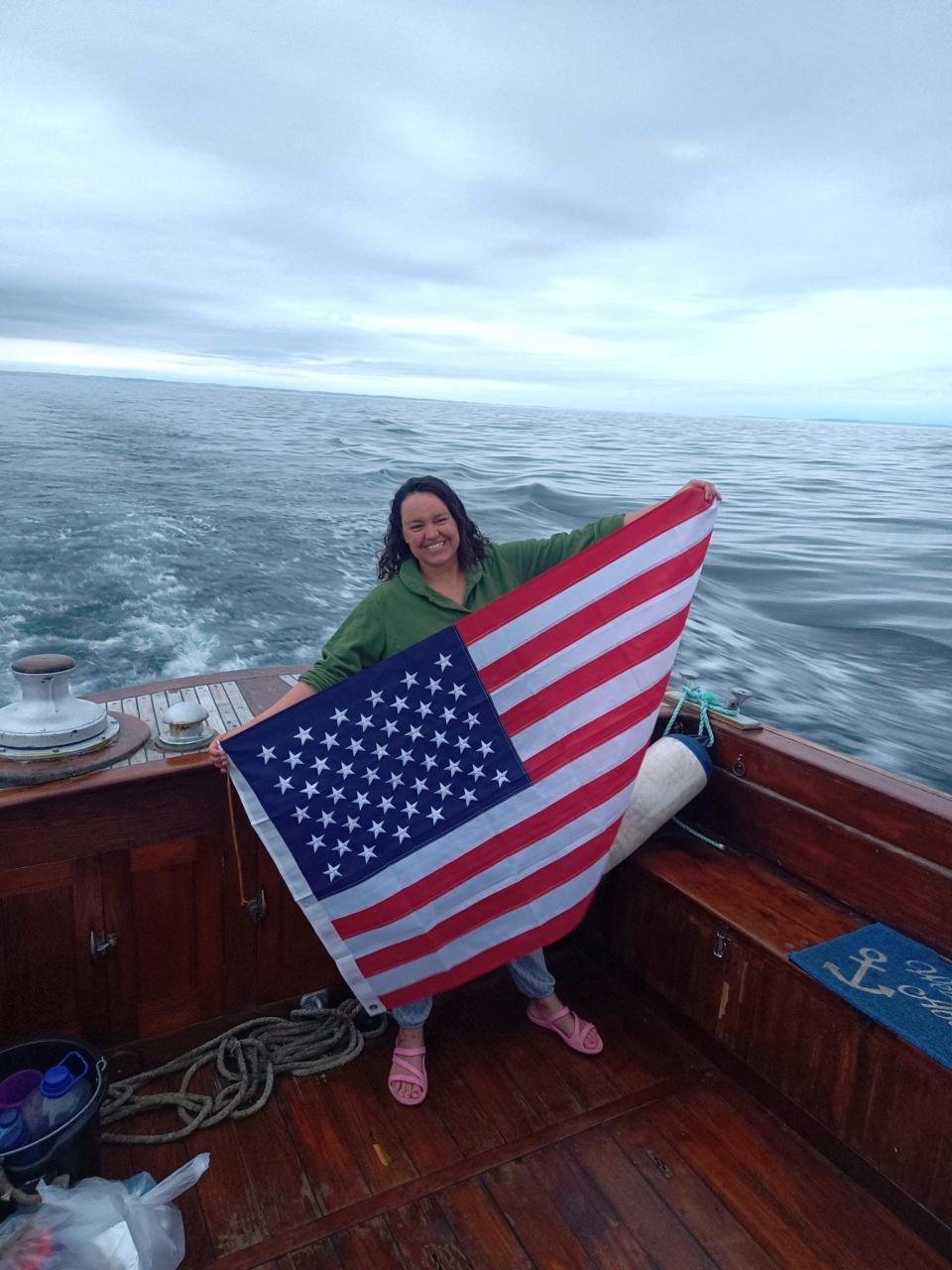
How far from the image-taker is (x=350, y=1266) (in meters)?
1.56

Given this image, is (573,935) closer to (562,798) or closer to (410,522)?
(562,798)

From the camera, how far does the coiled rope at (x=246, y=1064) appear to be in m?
1.91

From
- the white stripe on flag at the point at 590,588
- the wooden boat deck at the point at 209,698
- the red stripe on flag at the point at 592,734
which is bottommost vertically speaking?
the wooden boat deck at the point at 209,698

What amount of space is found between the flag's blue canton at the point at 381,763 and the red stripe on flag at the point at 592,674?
6 cm

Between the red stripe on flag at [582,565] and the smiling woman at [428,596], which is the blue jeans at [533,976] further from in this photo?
the red stripe on flag at [582,565]

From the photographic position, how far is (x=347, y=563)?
23.6ft

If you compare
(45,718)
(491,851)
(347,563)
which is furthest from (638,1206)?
(347,563)

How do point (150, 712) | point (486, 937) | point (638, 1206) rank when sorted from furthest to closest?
1. point (150, 712)
2. point (486, 937)
3. point (638, 1206)

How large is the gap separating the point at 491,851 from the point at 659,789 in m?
0.62

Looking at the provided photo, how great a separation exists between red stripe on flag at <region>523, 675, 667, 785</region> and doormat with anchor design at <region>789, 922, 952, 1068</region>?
0.62m

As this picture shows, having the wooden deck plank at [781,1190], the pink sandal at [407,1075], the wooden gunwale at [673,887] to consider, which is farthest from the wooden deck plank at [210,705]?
the wooden deck plank at [781,1190]

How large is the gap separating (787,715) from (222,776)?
11.3 ft

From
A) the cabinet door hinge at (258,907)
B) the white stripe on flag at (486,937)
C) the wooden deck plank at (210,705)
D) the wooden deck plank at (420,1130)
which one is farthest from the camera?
the wooden deck plank at (210,705)

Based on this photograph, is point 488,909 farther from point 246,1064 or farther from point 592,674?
point 246,1064
